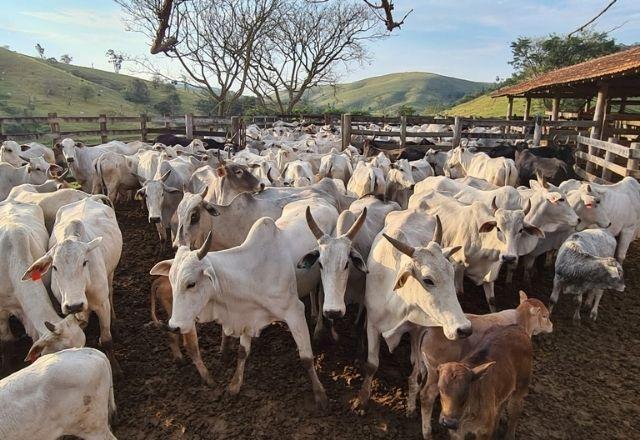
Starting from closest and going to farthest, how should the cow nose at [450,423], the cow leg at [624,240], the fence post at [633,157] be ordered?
1. the cow nose at [450,423]
2. the cow leg at [624,240]
3. the fence post at [633,157]

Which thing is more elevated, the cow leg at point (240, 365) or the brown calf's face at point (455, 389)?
the brown calf's face at point (455, 389)

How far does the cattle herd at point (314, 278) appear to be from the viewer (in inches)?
133

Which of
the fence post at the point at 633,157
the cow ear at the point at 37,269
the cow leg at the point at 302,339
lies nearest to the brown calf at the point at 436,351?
the cow leg at the point at 302,339

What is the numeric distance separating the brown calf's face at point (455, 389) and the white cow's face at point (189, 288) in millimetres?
2095

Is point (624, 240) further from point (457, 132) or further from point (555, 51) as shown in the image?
point (555, 51)

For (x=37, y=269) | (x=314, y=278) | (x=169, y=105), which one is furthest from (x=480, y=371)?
(x=169, y=105)

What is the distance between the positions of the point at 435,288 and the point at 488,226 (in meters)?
2.11

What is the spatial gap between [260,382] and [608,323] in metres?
4.38

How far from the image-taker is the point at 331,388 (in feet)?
15.1

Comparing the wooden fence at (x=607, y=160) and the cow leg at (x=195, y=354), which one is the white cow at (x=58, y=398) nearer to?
the cow leg at (x=195, y=354)

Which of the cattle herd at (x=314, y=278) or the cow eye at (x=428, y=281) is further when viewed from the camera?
the cow eye at (x=428, y=281)

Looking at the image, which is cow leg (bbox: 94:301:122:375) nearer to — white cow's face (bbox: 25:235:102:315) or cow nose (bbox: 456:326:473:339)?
white cow's face (bbox: 25:235:102:315)

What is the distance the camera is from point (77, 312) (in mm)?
4195

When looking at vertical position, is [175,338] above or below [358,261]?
below
